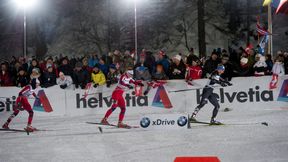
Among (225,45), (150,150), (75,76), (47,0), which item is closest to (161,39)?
(225,45)

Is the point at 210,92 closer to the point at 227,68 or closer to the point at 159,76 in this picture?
the point at 227,68

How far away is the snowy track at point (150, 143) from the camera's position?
321 inches

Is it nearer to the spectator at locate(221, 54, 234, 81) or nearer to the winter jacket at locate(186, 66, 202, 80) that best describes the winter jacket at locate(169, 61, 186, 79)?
the winter jacket at locate(186, 66, 202, 80)

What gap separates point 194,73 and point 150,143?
585 cm

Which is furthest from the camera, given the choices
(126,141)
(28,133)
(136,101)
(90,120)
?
(136,101)

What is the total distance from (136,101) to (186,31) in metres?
18.0

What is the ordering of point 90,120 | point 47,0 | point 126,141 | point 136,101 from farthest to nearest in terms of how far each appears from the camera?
1. point 47,0
2. point 136,101
3. point 90,120
4. point 126,141

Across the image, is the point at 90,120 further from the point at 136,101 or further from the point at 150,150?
the point at 150,150

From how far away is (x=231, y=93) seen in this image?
1464cm

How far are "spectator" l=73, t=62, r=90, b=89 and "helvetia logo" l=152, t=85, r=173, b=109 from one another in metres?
2.51

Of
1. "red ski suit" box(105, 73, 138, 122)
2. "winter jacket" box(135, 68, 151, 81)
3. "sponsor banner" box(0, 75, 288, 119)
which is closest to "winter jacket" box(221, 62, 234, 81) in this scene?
"sponsor banner" box(0, 75, 288, 119)

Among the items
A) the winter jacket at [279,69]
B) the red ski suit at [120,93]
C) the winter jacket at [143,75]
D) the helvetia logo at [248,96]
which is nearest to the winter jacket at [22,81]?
the winter jacket at [143,75]

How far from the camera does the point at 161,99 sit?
15.0 m

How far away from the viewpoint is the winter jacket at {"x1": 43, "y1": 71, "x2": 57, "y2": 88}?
51.0ft
